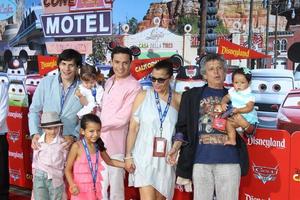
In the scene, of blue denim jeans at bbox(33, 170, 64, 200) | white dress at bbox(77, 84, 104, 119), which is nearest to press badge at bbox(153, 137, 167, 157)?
white dress at bbox(77, 84, 104, 119)

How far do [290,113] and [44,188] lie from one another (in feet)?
6.84

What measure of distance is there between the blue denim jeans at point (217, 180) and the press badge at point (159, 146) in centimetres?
27

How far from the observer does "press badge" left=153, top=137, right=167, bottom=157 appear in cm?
295

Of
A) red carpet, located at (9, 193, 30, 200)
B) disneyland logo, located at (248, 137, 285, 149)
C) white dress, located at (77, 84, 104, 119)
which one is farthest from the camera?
red carpet, located at (9, 193, 30, 200)

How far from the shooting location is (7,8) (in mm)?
6789

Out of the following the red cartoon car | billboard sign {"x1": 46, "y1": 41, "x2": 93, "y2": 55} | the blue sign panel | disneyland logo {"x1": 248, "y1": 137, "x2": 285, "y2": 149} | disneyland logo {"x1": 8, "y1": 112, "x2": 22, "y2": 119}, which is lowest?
disneyland logo {"x1": 248, "y1": 137, "x2": 285, "y2": 149}

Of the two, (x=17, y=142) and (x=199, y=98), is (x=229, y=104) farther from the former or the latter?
(x=17, y=142)

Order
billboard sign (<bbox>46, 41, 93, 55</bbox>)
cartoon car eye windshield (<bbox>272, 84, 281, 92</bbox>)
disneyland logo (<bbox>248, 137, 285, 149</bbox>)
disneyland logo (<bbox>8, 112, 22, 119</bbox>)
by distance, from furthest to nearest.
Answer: billboard sign (<bbox>46, 41, 93, 55</bbox>) < disneyland logo (<bbox>8, 112, 22, 119</bbox>) < cartoon car eye windshield (<bbox>272, 84, 281, 92</bbox>) < disneyland logo (<bbox>248, 137, 285, 149</bbox>)

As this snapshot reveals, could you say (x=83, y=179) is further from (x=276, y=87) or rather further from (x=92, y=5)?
(x=92, y=5)

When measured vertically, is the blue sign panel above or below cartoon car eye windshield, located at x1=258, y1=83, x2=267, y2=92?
above

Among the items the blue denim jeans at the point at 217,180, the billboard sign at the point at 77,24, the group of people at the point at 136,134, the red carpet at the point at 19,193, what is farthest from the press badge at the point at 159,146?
the billboard sign at the point at 77,24

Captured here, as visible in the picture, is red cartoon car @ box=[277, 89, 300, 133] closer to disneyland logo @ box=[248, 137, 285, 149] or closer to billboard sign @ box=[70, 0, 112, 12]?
disneyland logo @ box=[248, 137, 285, 149]

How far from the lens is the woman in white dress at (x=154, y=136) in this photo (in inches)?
116

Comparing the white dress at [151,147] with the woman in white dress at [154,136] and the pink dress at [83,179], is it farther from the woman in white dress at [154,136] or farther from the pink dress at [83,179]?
the pink dress at [83,179]
